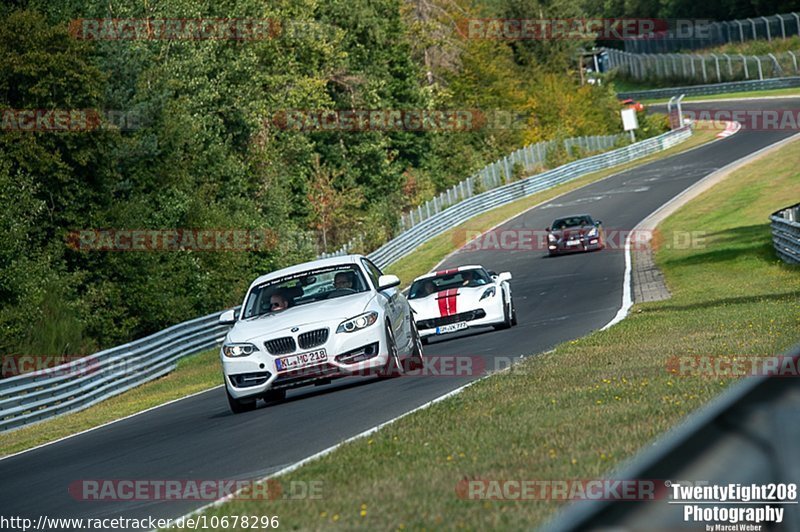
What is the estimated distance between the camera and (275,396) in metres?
15.2

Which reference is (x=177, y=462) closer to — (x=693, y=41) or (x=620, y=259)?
(x=620, y=259)

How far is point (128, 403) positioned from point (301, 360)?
932cm

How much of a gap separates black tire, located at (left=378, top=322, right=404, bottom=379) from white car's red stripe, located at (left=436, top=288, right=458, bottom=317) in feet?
24.8

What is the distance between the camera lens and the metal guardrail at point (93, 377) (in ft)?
72.2

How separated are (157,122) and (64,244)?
8703 mm

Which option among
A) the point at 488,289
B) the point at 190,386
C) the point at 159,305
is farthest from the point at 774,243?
the point at 159,305

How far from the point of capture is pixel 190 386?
23.9m

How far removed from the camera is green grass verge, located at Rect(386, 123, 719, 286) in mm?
46750
